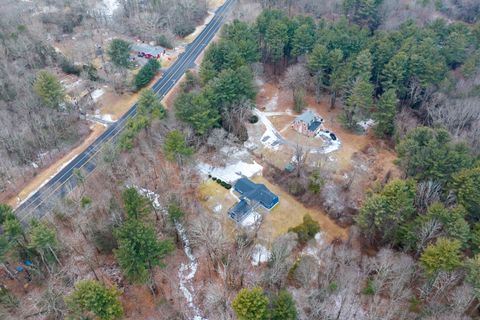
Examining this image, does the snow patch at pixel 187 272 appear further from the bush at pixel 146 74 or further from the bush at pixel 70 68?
the bush at pixel 70 68

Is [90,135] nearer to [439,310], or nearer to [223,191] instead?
[223,191]

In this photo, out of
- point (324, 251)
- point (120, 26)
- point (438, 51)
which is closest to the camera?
point (324, 251)

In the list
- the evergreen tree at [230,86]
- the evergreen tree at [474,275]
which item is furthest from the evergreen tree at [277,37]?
the evergreen tree at [474,275]

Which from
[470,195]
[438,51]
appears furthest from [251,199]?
[438,51]

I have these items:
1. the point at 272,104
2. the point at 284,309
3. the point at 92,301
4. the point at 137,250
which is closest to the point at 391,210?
the point at 284,309

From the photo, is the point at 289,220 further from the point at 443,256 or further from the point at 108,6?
the point at 108,6

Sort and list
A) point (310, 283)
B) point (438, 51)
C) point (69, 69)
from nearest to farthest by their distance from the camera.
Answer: point (310, 283) → point (438, 51) → point (69, 69)
